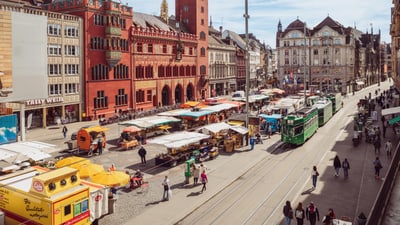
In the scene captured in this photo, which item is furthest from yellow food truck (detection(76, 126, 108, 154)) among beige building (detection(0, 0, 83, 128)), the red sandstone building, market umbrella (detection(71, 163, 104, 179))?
the red sandstone building

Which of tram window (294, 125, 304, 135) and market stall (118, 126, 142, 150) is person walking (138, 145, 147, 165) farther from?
tram window (294, 125, 304, 135)

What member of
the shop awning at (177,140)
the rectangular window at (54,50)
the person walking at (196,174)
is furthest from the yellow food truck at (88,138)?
the rectangular window at (54,50)

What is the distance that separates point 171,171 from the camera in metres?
27.2

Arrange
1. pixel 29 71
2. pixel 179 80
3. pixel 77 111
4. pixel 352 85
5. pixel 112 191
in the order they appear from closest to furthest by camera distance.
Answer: pixel 112 191 → pixel 29 71 → pixel 77 111 → pixel 179 80 → pixel 352 85

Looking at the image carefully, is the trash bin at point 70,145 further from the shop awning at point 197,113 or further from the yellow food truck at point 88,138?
the shop awning at point 197,113

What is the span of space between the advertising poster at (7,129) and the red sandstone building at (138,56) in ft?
54.9

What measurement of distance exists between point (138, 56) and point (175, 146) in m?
36.5

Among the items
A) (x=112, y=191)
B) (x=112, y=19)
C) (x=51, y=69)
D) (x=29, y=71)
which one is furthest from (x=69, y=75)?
(x=112, y=191)

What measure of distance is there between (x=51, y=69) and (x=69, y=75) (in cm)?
317

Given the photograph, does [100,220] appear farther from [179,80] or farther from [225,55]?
[225,55]

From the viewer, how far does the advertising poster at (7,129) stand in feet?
111

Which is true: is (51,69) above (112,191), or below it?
above

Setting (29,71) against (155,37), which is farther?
(155,37)

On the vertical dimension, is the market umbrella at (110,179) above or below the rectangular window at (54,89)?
below
